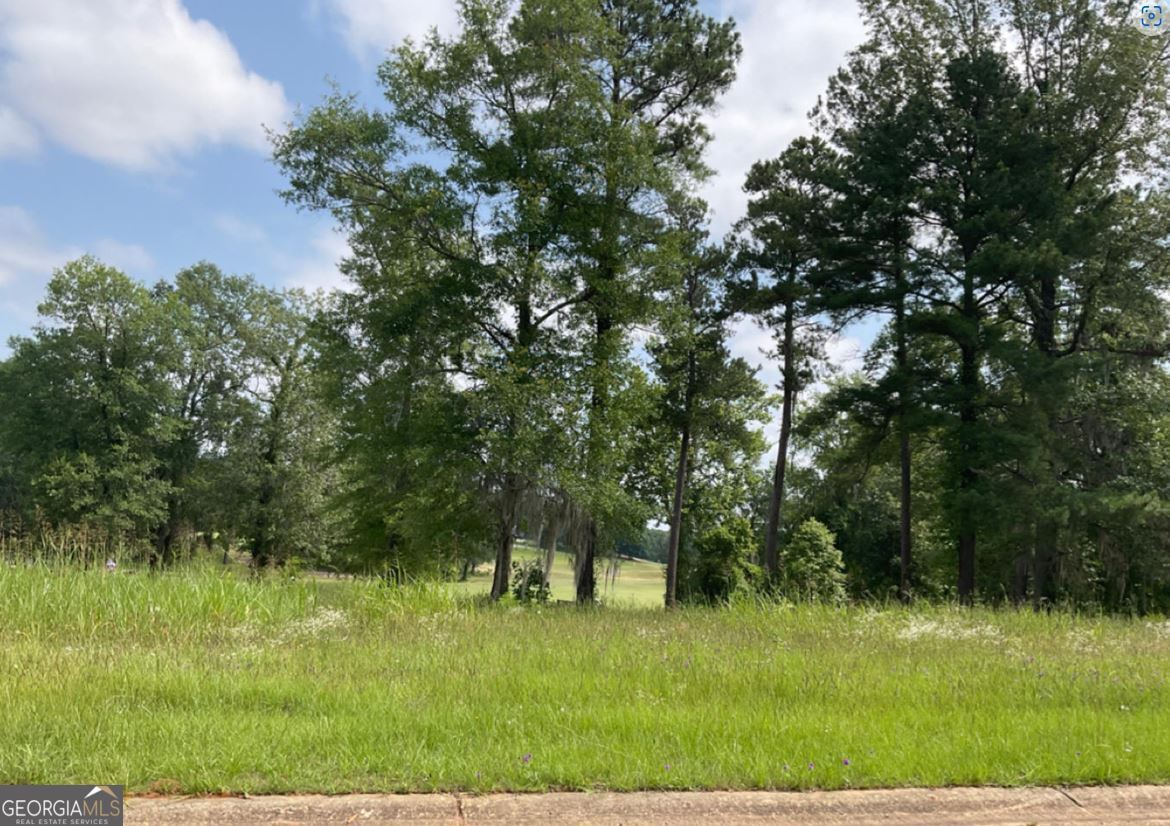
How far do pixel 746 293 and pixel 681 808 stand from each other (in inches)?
831

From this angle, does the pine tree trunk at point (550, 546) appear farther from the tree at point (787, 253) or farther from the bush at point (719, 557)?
the bush at point (719, 557)

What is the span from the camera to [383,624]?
27.9ft

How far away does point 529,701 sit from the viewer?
203 inches

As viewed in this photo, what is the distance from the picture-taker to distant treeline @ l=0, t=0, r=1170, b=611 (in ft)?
53.0

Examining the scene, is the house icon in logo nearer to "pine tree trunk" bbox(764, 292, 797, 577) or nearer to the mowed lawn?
"pine tree trunk" bbox(764, 292, 797, 577)

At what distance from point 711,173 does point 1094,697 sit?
17.9 meters

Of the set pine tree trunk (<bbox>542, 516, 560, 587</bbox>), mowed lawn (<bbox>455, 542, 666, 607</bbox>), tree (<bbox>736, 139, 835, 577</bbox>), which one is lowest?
mowed lawn (<bbox>455, 542, 666, 607</bbox>)

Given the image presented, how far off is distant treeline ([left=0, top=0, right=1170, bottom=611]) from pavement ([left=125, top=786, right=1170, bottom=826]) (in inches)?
359

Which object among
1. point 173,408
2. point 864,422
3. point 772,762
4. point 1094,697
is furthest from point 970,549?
point 173,408

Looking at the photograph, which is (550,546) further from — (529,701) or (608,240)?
(529,701)

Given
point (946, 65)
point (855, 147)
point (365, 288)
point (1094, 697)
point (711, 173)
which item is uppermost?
point (946, 65)

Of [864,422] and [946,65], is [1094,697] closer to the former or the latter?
[864,422]

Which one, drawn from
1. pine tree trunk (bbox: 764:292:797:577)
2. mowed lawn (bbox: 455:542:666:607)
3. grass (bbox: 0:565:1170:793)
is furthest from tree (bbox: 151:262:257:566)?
grass (bbox: 0:565:1170:793)

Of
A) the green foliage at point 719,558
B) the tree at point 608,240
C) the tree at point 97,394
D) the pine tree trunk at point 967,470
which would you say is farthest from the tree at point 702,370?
the tree at point 97,394
